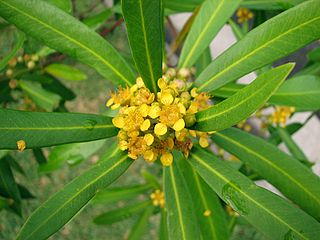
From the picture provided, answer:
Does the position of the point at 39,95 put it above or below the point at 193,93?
above

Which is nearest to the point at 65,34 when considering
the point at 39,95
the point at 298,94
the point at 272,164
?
the point at 272,164

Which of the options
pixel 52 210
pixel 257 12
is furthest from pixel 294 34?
pixel 257 12

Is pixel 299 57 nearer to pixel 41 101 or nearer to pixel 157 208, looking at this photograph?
pixel 157 208

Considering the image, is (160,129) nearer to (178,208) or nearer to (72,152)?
(178,208)

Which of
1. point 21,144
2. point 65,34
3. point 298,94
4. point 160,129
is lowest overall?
point 298,94

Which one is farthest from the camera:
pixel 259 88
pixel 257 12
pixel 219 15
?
pixel 257 12

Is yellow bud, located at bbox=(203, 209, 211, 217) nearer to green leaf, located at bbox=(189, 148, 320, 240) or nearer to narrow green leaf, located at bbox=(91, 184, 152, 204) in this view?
green leaf, located at bbox=(189, 148, 320, 240)

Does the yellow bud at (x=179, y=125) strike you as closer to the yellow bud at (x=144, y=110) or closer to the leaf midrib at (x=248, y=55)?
the yellow bud at (x=144, y=110)
